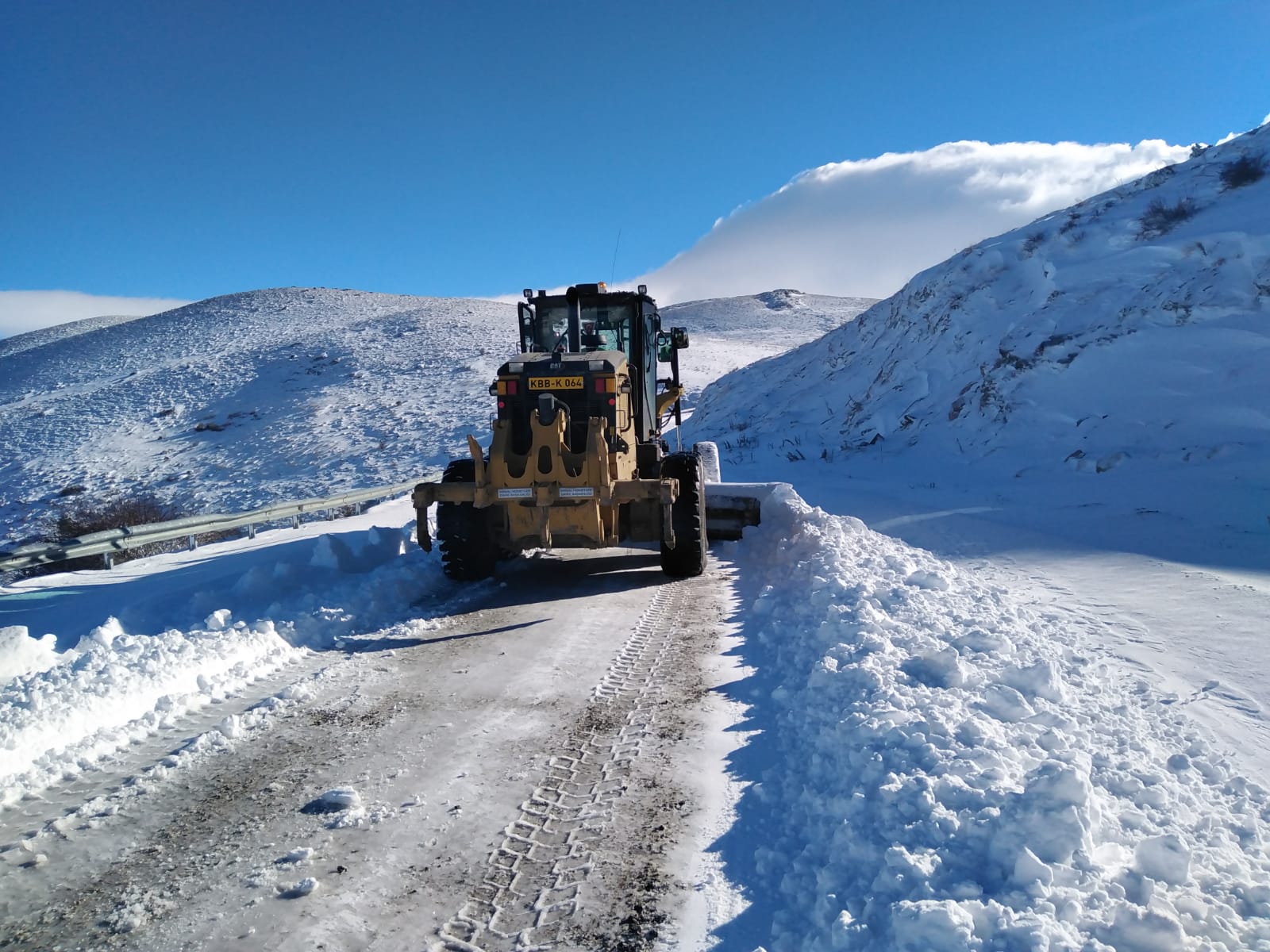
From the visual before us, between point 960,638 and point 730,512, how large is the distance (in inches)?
228

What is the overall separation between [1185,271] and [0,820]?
17578mm

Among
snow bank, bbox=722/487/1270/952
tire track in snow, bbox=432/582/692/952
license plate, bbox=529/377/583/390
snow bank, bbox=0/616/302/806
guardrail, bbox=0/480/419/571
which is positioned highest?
license plate, bbox=529/377/583/390

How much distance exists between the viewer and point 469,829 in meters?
3.82

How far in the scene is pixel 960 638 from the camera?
5570mm

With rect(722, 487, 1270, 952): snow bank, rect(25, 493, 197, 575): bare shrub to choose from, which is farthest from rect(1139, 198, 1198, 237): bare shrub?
rect(25, 493, 197, 575): bare shrub

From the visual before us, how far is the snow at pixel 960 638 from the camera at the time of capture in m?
3.07

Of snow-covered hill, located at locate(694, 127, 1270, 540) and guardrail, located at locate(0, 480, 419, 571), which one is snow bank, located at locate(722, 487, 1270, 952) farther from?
guardrail, located at locate(0, 480, 419, 571)

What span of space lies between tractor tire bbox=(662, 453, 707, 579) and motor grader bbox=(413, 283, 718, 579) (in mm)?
12

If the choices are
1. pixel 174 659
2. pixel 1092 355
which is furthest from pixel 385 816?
pixel 1092 355

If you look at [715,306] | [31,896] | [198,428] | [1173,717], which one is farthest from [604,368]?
[715,306]

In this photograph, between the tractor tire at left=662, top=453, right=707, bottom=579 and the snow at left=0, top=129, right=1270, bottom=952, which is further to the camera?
the tractor tire at left=662, top=453, right=707, bottom=579

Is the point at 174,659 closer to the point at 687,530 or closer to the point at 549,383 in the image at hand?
the point at 549,383

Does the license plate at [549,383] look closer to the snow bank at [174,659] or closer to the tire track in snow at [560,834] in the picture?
the snow bank at [174,659]

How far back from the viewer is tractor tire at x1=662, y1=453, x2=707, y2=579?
9016 millimetres
